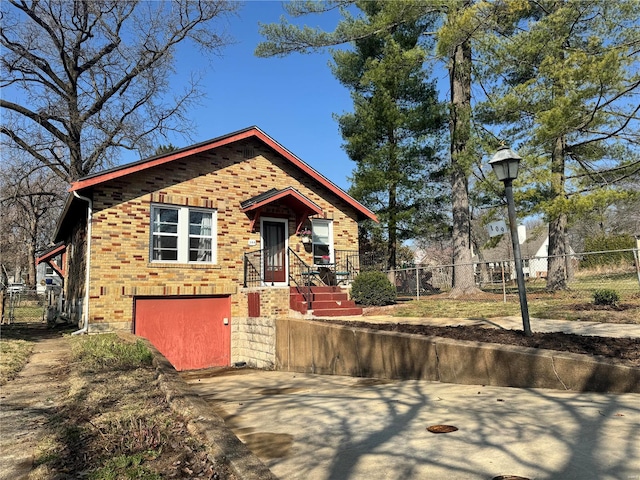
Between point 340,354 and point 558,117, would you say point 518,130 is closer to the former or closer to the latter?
point 558,117

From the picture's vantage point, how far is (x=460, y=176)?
16.7 m

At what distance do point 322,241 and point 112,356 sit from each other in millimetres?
9549

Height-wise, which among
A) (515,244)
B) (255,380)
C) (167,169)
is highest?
(167,169)

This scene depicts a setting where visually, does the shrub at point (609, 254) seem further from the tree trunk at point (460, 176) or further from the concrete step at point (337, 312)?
the concrete step at point (337, 312)

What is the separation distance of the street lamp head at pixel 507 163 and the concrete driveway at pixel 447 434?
11.6 ft

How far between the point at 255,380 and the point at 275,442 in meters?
5.22

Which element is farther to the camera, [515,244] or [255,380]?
[255,380]

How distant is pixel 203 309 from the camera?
1287 cm

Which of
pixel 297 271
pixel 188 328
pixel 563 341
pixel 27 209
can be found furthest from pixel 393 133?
pixel 27 209

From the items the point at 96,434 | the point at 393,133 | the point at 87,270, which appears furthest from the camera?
the point at 393,133

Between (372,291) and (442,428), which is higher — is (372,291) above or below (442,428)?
above

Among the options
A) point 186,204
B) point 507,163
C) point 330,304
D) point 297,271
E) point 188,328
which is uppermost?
point 186,204

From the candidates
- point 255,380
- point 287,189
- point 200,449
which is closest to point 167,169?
point 287,189

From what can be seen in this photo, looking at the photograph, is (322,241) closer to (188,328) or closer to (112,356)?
(188,328)
